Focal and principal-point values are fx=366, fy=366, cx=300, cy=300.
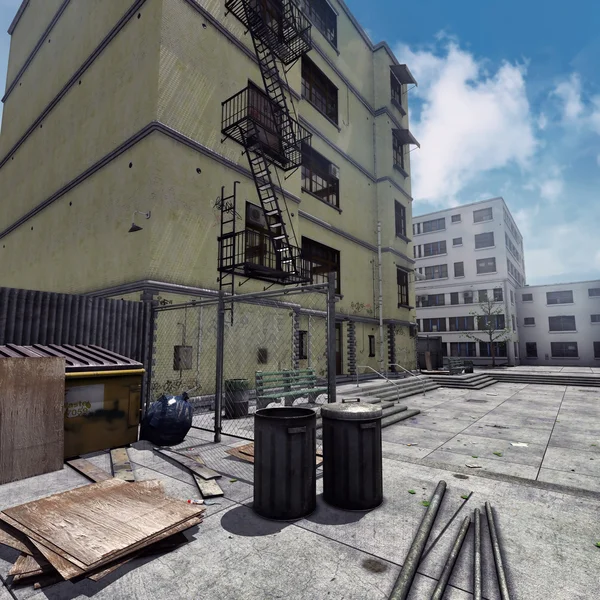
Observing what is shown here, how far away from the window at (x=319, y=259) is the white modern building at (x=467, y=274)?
1177 inches

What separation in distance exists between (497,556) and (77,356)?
267 inches

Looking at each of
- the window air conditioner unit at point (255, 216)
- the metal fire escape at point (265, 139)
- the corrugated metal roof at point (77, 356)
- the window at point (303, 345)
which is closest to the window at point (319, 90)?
the metal fire escape at point (265, 139)

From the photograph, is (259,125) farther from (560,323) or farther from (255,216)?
(560,323)

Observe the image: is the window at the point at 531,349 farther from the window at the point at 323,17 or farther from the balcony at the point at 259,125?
the balcony at the point at 259,125

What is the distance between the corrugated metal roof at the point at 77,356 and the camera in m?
5.96

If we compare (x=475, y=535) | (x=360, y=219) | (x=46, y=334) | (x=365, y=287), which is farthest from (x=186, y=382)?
(x=360, y=219)

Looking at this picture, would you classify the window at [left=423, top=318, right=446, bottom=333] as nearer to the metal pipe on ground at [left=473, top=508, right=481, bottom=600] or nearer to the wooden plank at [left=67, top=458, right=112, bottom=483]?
the metal pipe on ground at [left=473, top=508, right=481, bottom=600]

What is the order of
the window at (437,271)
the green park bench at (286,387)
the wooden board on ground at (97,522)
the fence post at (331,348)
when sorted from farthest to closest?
the window at (437,271), the green park bench at (286,387), the fence post at (331,348), the wooden board on ground at (97,522)

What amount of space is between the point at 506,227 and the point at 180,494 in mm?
52354

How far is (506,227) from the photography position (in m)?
47.2

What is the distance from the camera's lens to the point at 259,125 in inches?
499

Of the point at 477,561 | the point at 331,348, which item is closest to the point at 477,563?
the point at 477,561

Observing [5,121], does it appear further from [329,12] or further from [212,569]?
[212,569]

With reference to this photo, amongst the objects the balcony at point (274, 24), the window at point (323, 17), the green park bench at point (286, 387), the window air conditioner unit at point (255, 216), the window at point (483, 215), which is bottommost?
the green park bench at point (286, 387)
